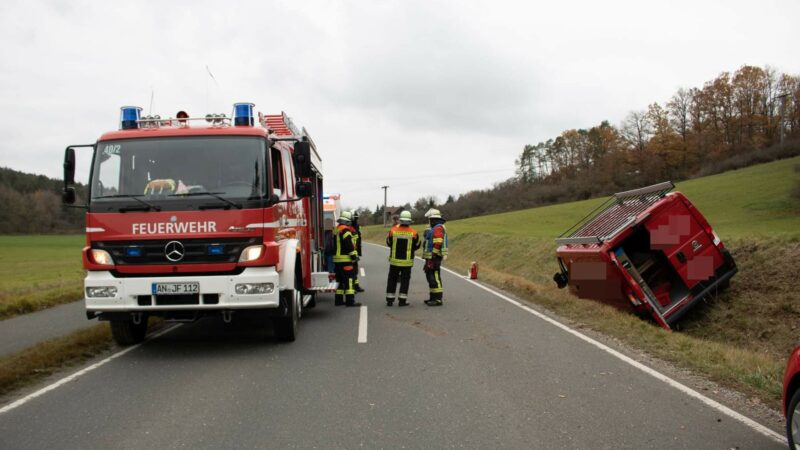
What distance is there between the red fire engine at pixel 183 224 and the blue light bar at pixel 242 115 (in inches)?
5.9

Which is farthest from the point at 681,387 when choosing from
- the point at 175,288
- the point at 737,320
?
the point at 737,320

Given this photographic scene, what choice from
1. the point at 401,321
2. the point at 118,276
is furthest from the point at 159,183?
the point at 401,321

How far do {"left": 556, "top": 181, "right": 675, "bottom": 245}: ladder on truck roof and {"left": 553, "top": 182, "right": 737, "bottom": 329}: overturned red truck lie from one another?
0.02 meters

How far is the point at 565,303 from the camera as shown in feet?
37.0

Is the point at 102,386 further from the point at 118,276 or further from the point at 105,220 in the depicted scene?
the point at 105,220

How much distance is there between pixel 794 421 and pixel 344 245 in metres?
8.16

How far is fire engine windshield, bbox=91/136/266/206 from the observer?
6.93 meters

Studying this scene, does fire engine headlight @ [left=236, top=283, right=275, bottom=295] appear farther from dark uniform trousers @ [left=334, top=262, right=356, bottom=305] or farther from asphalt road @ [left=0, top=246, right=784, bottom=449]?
dark uniform trousers @ [left=334, top=262, right=356, bottom=305]

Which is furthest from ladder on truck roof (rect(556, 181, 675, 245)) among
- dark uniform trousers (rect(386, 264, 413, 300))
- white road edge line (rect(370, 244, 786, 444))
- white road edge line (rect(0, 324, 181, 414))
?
white road edge line (rect(0, 324, 181, 414))

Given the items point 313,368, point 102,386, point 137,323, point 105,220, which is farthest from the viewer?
point 137,323

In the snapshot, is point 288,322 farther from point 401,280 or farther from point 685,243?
point 685,243

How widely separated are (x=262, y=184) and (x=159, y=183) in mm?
1188

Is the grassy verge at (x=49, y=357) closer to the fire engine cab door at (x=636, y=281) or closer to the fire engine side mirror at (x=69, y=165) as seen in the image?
the fire engine side mirror at (x=69, y=165)

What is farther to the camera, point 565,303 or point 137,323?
point 565,303
